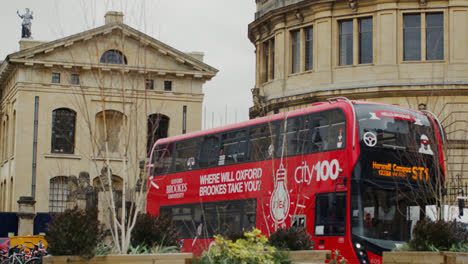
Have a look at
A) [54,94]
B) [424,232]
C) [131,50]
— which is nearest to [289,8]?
[131,50]

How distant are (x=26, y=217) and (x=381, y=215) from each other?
97.3ft

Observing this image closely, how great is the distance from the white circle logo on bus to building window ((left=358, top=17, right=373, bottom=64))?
72.3 ft

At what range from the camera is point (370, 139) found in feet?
74.0

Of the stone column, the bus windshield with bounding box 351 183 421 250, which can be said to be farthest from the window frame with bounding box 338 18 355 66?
the bus windshield with bounding box 351 183 421 250

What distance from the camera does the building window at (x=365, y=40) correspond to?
44.2 meters

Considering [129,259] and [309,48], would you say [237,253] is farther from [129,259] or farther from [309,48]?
[309,48]

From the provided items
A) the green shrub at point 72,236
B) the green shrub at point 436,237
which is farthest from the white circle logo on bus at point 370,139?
the green shrub at point 72,236

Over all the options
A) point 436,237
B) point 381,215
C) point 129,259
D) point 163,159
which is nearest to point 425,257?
point 436,237

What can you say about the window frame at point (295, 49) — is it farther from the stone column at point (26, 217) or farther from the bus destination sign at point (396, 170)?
the bus destination sign at point (396, 170)

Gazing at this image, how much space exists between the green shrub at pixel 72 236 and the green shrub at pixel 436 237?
6716 mm

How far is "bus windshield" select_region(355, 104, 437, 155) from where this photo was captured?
22.7 m

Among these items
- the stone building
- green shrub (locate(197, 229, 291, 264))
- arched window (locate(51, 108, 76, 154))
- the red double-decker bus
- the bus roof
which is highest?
the stone building

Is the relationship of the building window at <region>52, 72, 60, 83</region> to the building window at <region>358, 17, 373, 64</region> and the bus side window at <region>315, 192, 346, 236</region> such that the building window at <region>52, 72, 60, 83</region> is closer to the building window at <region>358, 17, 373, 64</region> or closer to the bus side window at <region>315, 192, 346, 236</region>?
the building window at <region>358, 17, 373, 64</region>

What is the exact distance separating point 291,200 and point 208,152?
4.79m
